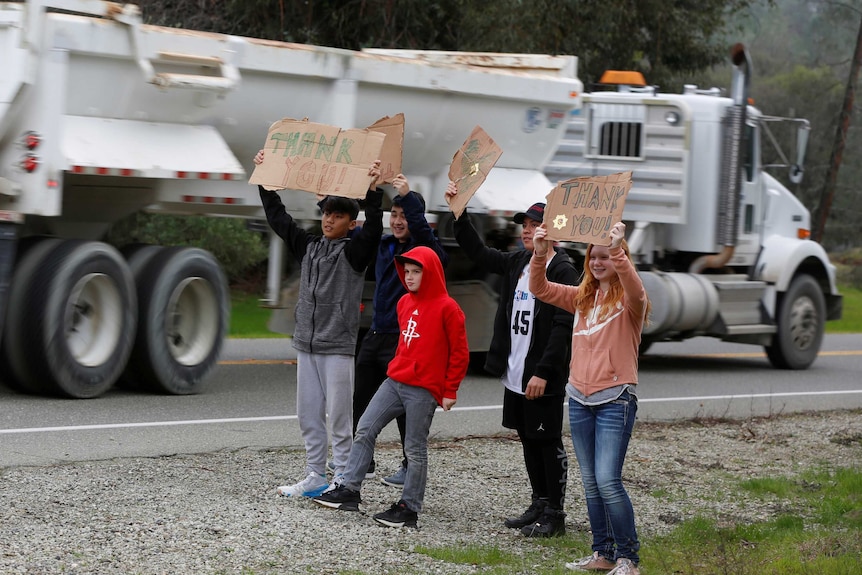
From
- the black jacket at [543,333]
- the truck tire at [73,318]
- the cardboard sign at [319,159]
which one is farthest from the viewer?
the truck tire at [73,318]

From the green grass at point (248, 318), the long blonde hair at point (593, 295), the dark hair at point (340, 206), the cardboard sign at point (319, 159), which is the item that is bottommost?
the green grass at point (248, 318)

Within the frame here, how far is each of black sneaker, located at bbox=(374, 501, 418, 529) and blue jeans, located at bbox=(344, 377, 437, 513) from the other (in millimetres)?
27

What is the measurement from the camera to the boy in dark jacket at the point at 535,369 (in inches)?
256

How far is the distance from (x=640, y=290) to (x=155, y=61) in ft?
18.5

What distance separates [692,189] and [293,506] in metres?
8.99

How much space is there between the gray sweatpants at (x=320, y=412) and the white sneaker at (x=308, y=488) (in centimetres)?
4

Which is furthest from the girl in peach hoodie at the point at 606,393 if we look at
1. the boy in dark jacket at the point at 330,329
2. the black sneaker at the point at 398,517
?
the boy in dark jacket at the point at 330,329

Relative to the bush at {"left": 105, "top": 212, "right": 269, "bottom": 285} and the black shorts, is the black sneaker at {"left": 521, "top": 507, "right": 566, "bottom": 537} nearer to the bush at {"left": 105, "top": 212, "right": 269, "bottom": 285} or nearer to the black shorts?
the black shorts

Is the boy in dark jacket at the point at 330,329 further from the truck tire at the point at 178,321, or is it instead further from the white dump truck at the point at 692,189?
the white dump truck at the point at 692,189

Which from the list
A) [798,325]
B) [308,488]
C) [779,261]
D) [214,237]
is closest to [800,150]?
[779,261]

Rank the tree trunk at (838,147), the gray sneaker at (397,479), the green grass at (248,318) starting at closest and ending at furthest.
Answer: the gray sneaker at (397,479)
the green grass at (248,318)
the tree trunk at (838,147)

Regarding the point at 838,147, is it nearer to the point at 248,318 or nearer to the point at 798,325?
the point at 798,325

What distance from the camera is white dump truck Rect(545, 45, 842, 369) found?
14508 millimetres

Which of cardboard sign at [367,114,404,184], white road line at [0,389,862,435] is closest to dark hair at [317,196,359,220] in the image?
cardboard sign at [367,114,404,184]
